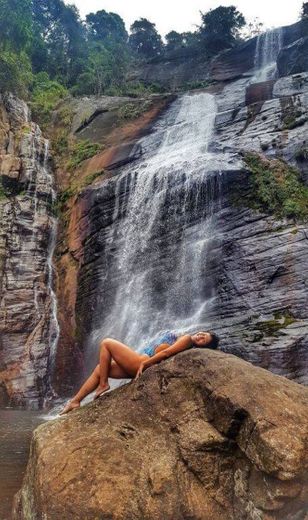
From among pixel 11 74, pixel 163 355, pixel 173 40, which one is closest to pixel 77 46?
pixel 173 40

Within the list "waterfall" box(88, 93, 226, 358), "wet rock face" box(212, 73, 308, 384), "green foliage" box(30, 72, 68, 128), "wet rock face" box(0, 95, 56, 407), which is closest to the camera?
"wet rock face" box(212, 73, 308, 384)

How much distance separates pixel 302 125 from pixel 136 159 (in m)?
7.95

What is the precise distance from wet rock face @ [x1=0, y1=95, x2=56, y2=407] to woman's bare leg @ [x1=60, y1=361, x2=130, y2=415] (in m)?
11.2

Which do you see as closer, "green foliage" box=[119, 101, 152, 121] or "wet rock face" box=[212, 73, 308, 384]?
"wet rock face" box=[212, 73, 308, 384]

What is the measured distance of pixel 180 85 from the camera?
135 ft

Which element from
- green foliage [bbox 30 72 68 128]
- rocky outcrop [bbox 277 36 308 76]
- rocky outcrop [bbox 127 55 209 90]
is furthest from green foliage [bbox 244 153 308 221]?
rocky outcrop [bbox 127 55 209 90]

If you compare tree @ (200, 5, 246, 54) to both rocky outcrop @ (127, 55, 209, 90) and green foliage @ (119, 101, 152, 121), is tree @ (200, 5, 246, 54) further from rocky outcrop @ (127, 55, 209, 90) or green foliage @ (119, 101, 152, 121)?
green foliage @ (119, 101, 152, 121)

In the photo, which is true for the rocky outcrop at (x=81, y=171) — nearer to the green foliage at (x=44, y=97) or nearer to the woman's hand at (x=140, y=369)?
the green foliage at (x=44, y=97)

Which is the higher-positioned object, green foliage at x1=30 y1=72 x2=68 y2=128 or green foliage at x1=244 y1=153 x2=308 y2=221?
green foliage at x1=30 y1=72 x2=68 y2=128

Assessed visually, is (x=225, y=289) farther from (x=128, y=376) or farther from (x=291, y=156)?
(x=128, y=376)

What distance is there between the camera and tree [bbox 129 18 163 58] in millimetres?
53656

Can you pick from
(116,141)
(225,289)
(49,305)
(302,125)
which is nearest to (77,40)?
(116,141)

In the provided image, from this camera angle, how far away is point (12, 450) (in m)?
8.40

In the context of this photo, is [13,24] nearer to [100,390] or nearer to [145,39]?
[145,39]
